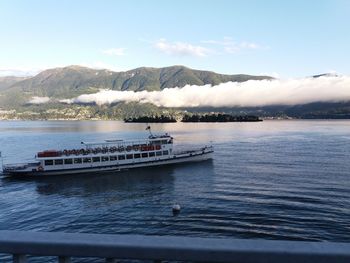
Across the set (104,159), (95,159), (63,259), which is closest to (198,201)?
(104,159)

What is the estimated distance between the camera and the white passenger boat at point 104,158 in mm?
86938

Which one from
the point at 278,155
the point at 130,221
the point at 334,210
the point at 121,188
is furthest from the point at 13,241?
the point at 278,155

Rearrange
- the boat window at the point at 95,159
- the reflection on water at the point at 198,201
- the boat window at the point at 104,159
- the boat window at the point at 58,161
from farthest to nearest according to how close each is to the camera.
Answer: the boat window at the point at 104,159
the boat window at the point at 95,159
the boat window at the point at 58,161
the reflection on water at the point at 198,201

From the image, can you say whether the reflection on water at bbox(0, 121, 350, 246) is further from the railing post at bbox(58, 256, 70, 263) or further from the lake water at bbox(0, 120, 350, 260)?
the railing post at bbox(58, 256, 70, 263)

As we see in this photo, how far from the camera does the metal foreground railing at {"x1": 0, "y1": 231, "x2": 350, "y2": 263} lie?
3832 mm

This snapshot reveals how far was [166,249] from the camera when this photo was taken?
393 cm

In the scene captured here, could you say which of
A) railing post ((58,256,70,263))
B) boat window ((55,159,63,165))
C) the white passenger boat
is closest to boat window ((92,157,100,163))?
the white passenger boat

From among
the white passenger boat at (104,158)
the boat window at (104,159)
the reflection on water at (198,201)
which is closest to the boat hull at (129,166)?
the white passenger boat at (104,158)

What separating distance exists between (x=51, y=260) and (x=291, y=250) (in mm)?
33089

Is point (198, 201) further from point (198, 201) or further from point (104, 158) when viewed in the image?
point (104, 158)

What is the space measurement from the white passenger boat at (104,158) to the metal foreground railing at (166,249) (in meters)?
87.6

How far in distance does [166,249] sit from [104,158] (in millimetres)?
→ 91394

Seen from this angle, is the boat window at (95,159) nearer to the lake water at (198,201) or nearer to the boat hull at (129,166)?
the boat hull at (129,166)

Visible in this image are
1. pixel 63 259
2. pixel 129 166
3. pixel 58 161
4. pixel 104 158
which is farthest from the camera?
pixel 129 166
